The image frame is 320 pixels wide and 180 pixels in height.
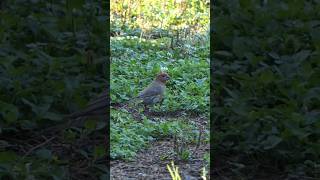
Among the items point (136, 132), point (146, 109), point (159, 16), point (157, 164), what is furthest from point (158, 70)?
point (159, 16)

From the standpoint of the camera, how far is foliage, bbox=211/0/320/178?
Answer: 9.01ft

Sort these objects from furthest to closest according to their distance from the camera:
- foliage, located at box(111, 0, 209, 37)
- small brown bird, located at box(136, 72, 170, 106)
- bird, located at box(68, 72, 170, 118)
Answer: foliage, located at box(111, 0, 209, 37)
small brown bird, located at box(136, 72, 170, 106)
bird, located at box(68, 72, 170, 118)

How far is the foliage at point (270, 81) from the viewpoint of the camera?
275cm

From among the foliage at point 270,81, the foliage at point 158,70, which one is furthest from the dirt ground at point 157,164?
the foliage at point 158,70

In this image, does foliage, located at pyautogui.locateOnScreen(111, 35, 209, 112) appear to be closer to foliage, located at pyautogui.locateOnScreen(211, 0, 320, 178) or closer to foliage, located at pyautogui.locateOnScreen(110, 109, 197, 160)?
foliage, located at pyautogui.locateOnScreen(110, 109, 197, 160)

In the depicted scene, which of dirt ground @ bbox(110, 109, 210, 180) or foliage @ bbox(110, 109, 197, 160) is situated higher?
foliage @ bbox(110, 109, 197, 160)

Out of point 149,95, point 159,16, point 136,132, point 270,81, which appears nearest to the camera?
point 270,81

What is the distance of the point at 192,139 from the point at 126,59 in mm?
1643

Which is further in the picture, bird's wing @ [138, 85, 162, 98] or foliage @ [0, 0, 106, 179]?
bird's wing @ [138, 85, 162, 98]

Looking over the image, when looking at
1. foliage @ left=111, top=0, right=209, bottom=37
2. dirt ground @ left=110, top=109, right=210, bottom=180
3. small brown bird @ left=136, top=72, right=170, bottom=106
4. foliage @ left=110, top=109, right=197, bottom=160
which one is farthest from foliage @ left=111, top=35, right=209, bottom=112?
dirt ground @ left=110, top=109, right=210, bottom=180

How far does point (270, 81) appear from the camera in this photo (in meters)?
3.00

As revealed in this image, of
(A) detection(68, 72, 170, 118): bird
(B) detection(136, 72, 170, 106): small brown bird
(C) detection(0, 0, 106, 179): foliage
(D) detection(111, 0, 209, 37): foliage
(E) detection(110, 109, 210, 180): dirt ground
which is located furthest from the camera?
(D) detection(111, 0, 209, 37): foliage

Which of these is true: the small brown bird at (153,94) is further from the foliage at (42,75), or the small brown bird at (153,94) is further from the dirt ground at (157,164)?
the dirt ground at (157,164)

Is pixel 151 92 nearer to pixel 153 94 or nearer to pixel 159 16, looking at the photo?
pixel 153 94
